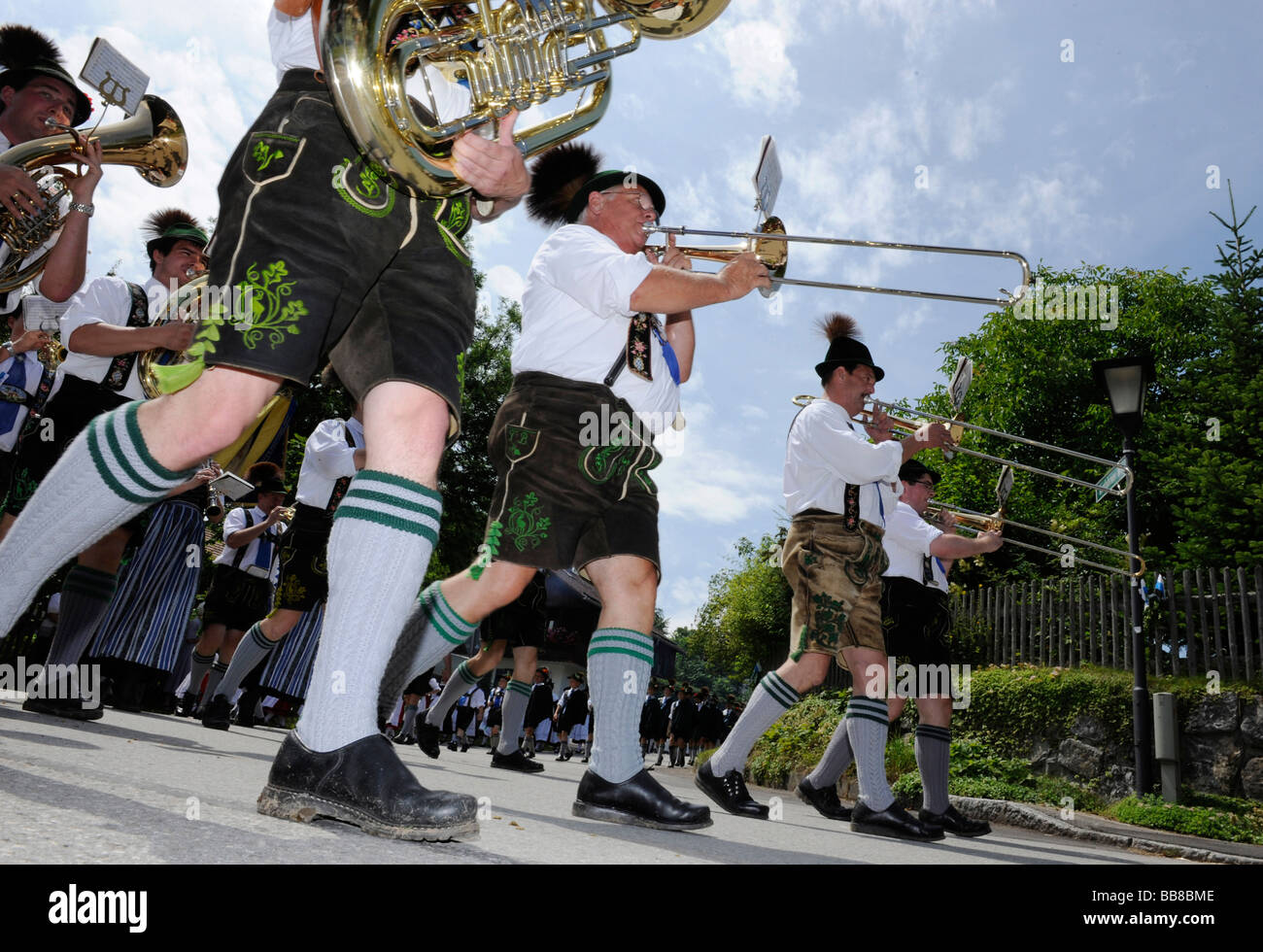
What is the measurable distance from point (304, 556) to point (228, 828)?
504 cm

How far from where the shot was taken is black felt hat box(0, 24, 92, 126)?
4.50 metres

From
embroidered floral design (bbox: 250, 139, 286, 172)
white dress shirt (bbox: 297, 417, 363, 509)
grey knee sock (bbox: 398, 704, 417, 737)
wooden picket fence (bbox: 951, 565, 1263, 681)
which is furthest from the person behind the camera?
grey knee sock (bbox: 398, 704, 417, 737)

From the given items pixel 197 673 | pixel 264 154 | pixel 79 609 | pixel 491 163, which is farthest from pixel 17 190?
pixel 197 673

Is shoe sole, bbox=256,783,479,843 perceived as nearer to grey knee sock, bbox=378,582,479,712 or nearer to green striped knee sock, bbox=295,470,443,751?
green striped knee sock, bbox=295,470,443,751

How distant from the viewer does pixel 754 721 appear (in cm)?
463

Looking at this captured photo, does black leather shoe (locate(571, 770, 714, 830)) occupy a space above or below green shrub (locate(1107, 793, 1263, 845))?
above

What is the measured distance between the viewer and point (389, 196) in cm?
216

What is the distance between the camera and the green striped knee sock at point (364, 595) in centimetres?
195

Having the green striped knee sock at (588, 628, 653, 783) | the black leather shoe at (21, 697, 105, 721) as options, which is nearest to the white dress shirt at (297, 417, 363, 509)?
the black leather shoe at (21, 697, 105, 721)

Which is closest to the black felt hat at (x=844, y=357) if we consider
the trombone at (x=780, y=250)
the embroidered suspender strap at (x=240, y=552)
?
the trombone at (x=780, y=250)

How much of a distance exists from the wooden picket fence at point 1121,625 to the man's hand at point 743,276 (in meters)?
8.14
